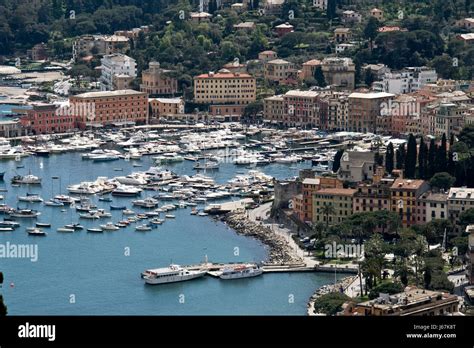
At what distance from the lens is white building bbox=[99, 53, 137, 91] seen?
37.9 metres

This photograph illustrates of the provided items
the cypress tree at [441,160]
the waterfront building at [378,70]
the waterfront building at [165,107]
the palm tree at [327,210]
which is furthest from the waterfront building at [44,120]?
the palm tree at [327,210]

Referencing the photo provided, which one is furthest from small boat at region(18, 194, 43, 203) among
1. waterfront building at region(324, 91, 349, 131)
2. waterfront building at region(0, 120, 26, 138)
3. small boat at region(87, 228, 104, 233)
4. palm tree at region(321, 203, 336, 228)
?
waterfront building at region(324, 91, 349, 131)

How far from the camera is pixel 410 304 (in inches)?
506

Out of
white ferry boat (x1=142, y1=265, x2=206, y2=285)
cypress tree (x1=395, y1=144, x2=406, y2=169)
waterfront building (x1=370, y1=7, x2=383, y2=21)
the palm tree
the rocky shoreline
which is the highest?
waterfront building (x1=370, y1=7, x2=383, y2=21)

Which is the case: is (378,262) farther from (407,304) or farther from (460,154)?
(460,154)

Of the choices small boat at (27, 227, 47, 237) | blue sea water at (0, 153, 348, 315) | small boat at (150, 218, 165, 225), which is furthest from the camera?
small boat at (150, 218, 165, 225)

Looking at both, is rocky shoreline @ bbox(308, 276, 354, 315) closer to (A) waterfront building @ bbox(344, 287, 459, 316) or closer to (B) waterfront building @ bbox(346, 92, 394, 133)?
(A) waterfront building @ bbox(344, 287, 459, 316)

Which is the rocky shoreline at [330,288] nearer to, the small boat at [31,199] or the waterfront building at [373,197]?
the waterfront building at [373,197]

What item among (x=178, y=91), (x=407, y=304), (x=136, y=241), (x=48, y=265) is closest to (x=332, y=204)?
(x=136, y=241)

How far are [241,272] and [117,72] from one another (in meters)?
21.3

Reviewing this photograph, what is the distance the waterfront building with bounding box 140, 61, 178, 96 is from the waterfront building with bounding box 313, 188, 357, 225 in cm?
1694
